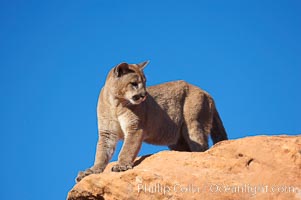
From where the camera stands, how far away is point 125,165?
9602mm

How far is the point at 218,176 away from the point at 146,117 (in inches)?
123

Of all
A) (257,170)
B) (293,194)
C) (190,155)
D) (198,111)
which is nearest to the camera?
(293,194)

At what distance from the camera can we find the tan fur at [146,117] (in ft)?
34.8

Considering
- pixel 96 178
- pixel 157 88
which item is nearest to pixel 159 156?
pixel 96 178

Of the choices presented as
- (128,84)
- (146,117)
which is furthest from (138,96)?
(146,117)

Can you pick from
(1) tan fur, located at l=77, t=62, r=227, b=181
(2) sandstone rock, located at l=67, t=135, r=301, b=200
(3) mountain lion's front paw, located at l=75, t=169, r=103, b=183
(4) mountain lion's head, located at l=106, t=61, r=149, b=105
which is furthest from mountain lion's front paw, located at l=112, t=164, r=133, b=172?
(4) mountain lion's head, located at l=106, t=61, r=149, b=105

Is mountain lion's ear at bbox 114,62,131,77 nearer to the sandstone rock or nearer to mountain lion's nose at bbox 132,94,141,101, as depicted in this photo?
mountain lion's nose at bbox 132,94,141,101

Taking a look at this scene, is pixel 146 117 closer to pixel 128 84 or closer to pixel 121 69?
pixel 128 84

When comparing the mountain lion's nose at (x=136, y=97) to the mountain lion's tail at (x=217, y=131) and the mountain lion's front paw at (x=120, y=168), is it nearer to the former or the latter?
the mountain lion's front paw at (x=120, y=168)

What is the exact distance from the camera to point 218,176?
8.38 m

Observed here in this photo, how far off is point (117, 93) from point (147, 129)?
3.44ft

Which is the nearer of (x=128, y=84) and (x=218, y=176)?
(x=218, y=176)

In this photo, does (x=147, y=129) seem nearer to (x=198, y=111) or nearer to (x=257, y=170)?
(x=198, y=111)

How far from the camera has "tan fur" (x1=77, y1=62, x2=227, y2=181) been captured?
10609mm
